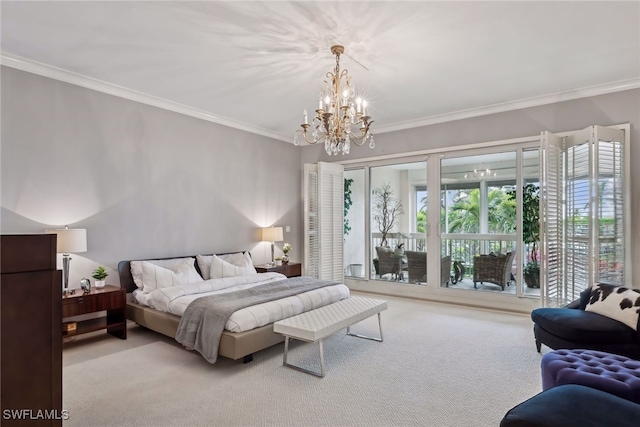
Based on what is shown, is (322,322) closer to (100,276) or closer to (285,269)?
(100,276)

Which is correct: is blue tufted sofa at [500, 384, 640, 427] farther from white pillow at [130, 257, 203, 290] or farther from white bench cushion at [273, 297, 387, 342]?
white pillow at [130, 257, 203, 290]

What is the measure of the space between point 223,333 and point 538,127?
468 cm

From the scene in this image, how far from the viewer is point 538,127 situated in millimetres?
4695

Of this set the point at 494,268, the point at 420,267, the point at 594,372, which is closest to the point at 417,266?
the point at 420,267

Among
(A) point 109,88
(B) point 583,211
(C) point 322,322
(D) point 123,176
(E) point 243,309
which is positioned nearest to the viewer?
(C) point 322,322

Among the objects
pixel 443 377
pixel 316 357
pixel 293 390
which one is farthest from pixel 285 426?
pixel 443 377

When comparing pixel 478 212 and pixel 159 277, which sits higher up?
pixel 478 212

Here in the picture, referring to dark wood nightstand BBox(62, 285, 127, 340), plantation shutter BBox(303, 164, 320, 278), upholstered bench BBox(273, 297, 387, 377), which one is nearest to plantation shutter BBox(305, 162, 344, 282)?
plantation shutter BBox(303, 164, 320, 278)

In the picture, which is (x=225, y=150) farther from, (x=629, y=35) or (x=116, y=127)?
(x=629, y=35)

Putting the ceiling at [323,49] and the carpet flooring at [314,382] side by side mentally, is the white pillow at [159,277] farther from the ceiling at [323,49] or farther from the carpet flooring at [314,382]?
the ceiling at [323,49]

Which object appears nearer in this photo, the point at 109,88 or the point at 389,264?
the point at 109,88

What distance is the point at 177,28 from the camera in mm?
2959

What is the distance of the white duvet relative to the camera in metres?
3.16

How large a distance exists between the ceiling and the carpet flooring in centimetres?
292
